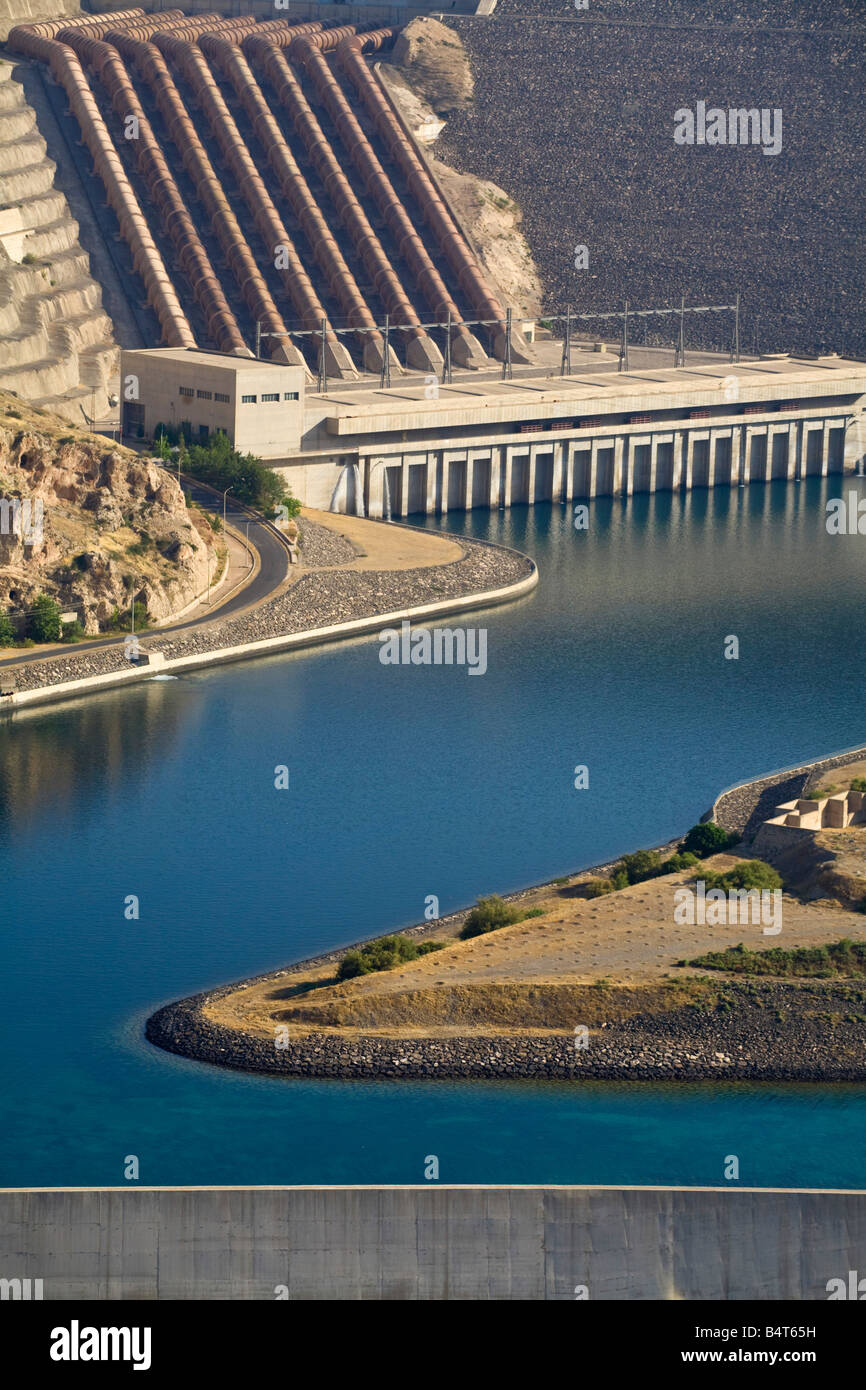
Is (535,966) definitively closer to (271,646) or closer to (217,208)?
(271,646)

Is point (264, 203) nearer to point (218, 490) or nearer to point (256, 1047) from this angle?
point (218, 490)

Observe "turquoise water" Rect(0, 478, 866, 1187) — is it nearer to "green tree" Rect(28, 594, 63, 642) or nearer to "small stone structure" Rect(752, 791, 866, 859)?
"small stone structure" Rect(752, 791, 866, 859)

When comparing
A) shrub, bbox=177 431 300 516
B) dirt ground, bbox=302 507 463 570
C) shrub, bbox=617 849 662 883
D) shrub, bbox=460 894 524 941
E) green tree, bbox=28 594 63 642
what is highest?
shrub, bbox=177 431 300 516

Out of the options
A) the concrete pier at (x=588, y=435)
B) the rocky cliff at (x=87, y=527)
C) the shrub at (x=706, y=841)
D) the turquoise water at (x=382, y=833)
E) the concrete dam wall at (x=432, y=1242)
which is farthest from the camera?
the concrete pier at (x=588, y=435)

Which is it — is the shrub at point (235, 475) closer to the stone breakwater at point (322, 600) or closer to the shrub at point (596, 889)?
the stone breakwater at point (322, 600)

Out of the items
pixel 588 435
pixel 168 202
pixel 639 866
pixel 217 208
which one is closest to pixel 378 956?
pixel 639 866

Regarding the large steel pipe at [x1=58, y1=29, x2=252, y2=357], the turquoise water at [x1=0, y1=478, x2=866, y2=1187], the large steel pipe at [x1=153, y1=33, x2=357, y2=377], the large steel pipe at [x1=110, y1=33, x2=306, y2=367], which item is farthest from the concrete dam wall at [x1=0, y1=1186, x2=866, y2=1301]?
the large steel pipe at [x1=153, y1=33, x2=357, y2=377]

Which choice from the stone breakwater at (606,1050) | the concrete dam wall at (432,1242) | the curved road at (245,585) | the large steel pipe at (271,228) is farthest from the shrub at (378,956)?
the large steel pipe at (271,228)
